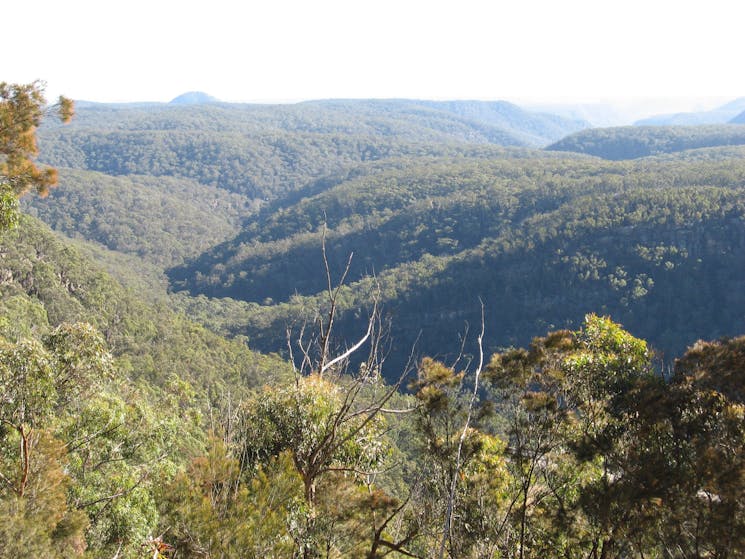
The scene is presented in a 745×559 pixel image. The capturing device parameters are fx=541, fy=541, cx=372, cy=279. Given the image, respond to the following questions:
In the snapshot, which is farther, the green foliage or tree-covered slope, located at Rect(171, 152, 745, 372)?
tree-covered slope, located at Rect(171, 152, 745, 372)

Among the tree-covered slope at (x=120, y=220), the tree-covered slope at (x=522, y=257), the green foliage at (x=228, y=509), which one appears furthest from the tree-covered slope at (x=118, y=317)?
the tree-covered slope at (x=120, y=220)

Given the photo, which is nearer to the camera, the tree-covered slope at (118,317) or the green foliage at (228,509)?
the green foliage at (228,509)

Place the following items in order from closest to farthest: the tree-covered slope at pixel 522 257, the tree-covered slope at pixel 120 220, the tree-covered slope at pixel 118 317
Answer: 1. the tree-covered slope at pixel 118 317
2. the tree-covered slope at pixel 522 257
3. the tree-covered slope at pixel 120 220

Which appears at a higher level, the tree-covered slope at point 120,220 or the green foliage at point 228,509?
the green foliage at point 228,509

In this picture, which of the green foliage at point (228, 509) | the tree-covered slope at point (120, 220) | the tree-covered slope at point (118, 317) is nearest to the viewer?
the green foliage at point (228, 509)

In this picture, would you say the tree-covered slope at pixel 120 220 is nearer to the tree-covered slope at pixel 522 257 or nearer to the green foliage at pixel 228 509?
the tree-covered slope at pixel 522 257

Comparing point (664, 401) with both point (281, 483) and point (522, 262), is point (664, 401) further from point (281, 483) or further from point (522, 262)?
point (522, 262)

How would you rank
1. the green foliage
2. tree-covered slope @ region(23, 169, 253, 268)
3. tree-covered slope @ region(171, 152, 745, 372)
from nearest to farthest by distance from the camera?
the green foliage
tree-covered slope @ region(171, 152, 745, 372)
tree-covered slope @ region(23, 169, 253, 268)

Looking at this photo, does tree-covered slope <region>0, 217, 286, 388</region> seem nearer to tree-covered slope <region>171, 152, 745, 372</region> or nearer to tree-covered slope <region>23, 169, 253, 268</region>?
tree-covered slope <region>171, 152, 745, 372</region>

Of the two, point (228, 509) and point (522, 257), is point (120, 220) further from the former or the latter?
point (228, 509)

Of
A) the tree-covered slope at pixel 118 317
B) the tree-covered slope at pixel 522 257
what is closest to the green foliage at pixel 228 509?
the tree-covered slope at pixel 118 317

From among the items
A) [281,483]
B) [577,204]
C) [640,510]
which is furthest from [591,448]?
[577,204]

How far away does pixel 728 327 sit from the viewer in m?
84.2

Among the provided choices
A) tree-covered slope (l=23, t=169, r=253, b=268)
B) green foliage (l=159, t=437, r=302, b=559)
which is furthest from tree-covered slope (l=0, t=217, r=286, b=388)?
tree-covered slope (l=23, t=169, r=253, b=268)
